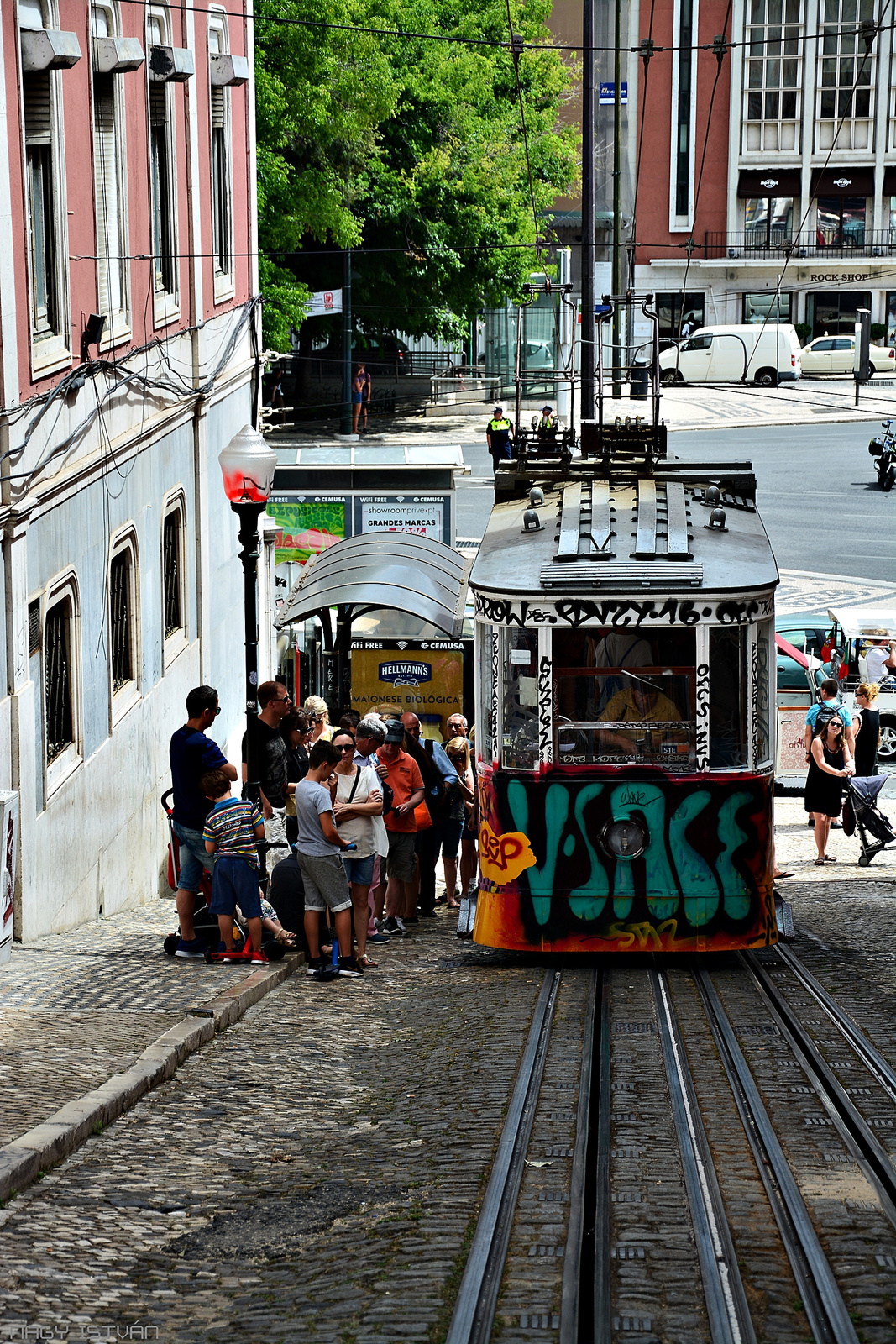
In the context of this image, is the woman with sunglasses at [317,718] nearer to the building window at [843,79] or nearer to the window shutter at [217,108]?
the window shutter at [217,108]

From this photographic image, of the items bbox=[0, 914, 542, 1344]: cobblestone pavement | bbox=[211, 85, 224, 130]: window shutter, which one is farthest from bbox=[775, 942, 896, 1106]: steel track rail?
bbox=[211, 85, 224, 130]: window shutter

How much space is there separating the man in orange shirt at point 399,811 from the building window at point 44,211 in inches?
144

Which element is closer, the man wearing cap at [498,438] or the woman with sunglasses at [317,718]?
the woman with sunglasses at [317,718]

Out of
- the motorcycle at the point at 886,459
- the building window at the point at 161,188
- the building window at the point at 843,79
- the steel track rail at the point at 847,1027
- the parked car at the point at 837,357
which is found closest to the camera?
the steel track rail at the point at 847,1027

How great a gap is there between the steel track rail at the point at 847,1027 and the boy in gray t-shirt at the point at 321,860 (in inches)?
Answer: 110

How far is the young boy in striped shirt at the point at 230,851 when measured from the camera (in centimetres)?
992

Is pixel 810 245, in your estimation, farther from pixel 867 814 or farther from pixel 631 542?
pixel 631 542

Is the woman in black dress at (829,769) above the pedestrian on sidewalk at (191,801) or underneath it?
underneath

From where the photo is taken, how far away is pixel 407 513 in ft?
82.0

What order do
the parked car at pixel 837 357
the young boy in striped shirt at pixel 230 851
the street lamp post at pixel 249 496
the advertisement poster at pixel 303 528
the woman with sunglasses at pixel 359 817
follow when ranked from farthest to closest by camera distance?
the parked car at pixel 837 357 → the advertisement poster at pixel 303 528 → the street lamp post at pixel 249 496 → the woman with sunglasses at pixel 359 817 → the young boy in striped shirt at pixel 230 851

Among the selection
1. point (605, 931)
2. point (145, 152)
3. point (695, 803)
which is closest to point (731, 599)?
point (695, 803)

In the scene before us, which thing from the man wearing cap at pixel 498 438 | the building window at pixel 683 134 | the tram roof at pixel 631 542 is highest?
the building window at pixel 683 134

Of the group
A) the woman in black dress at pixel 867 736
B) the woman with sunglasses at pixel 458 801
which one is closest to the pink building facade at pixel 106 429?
the woman with sunglasses at pixel 458 801

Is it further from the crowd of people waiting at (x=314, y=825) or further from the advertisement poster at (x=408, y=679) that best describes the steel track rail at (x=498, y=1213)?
the advertisement poster at (x=408, y=679)
